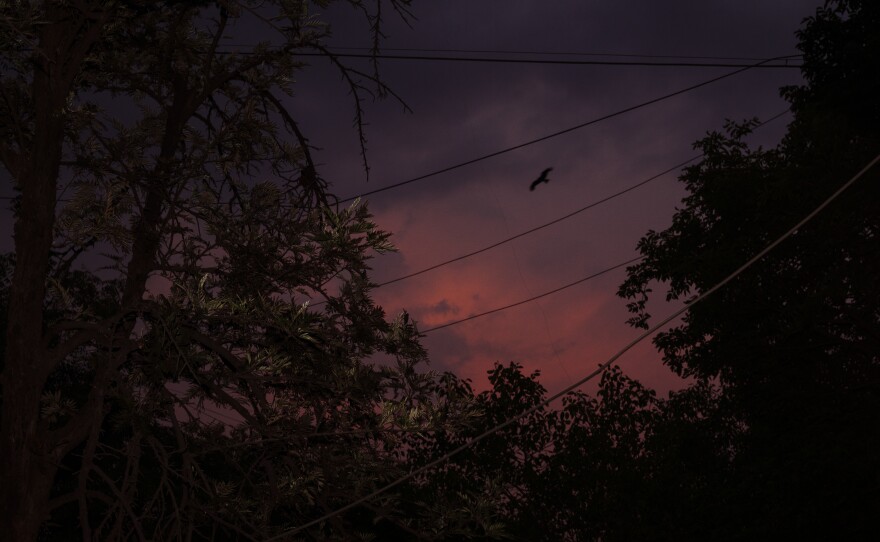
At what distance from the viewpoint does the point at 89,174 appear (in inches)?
339

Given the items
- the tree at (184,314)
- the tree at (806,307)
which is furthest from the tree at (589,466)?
the tree at (184,314)

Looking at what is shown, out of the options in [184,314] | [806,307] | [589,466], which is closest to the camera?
[184,314]

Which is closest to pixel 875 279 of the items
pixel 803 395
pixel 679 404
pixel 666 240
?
pixel 803 395

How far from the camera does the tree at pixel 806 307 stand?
17.9m

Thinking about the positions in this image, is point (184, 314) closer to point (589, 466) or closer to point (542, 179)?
point (542, 179)

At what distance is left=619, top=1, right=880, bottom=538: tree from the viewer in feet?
58.8

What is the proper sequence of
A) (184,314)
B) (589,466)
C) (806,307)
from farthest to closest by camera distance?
(589,466), (806,307), (184,314)

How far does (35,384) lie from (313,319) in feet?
8.35

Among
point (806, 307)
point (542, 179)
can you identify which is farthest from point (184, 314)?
point (806, 307)

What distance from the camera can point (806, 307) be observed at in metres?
17.5

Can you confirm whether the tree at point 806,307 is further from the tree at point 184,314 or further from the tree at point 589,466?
the tree at point 184,314

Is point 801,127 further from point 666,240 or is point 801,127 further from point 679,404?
point 679,404

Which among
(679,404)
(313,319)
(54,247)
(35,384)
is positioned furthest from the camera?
(679,404)

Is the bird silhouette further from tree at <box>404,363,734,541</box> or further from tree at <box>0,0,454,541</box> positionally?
tree at <box>404,363,734,541</box>
